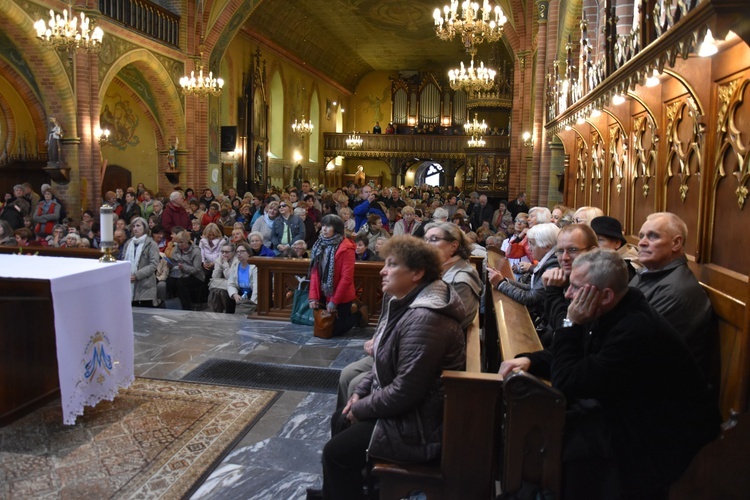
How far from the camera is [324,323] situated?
19.8ft

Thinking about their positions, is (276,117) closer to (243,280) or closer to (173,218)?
(173,218)

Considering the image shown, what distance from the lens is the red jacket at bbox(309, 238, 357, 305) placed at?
5.91 meters

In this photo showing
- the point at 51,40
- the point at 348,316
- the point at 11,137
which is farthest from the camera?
the point at 11,137

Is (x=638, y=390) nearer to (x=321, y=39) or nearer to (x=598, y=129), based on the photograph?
(x=598, y=129)

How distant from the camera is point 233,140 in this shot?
16.3 metres

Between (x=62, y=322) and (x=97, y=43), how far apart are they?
24.3 feet

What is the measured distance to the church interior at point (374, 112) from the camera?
9.75ft

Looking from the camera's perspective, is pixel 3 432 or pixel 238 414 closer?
pixel 3 432

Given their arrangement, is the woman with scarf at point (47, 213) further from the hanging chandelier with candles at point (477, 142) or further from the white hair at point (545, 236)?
the hanging chandelier with candles at point (477, 142)

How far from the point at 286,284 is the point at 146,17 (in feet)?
31.3

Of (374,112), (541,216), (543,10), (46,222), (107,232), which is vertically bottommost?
(46,222)

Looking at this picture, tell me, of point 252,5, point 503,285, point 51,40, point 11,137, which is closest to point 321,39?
point 252,5

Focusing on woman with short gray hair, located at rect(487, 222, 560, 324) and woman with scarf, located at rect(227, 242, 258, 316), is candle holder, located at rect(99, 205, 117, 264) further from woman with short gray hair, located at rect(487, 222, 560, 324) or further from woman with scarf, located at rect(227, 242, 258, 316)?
woman with short gray hair, located at rect(487, 222, 560, 324)

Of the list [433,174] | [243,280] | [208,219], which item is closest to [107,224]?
[243,280]
